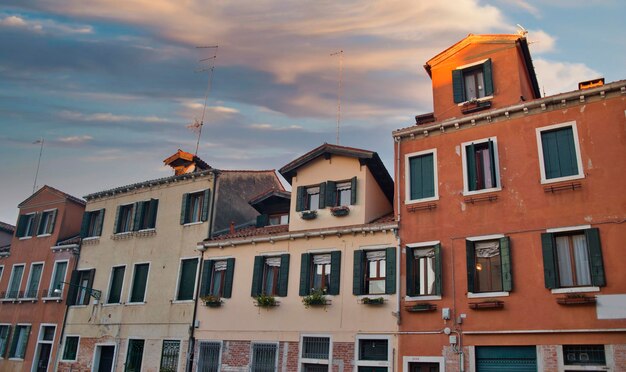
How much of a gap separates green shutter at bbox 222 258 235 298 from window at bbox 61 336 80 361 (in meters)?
9.38

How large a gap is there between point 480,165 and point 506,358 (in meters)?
6.51

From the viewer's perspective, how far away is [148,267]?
87.6ft

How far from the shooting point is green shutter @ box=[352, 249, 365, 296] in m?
20.1

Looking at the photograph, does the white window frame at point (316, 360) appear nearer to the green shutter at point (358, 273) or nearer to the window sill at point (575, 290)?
the green shutter at point (358, 273)

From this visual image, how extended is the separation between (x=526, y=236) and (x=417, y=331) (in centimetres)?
474

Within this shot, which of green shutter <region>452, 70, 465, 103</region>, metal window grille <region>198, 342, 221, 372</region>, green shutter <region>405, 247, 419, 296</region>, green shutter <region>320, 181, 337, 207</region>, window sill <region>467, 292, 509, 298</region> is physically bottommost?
metal window grille <region>198, 342, 221, 372</region>

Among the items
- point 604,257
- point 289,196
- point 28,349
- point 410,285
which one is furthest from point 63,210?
point 604,257

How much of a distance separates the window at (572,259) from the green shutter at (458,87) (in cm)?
624

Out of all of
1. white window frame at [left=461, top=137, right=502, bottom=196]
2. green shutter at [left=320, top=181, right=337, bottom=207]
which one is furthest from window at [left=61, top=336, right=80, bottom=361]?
white window frame at [left=461, top=137, right=502, bottom=196]

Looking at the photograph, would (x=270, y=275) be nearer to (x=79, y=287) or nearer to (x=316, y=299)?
(x=316, y=299)

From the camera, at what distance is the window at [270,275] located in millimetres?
22141

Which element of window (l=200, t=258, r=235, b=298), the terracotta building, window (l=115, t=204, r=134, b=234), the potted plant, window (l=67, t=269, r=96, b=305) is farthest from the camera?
the terracotta building

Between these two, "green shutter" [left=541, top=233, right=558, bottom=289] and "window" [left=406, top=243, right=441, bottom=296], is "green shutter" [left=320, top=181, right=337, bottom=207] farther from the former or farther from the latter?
"green shutter" [left=541, top=233, right=558, bottom=289]

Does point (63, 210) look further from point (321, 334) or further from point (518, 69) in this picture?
point (518, 69)
